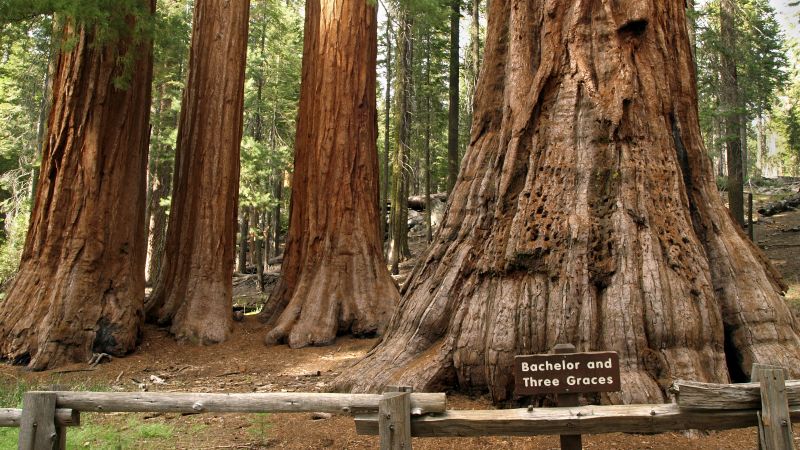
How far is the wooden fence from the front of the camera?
12.4 feet

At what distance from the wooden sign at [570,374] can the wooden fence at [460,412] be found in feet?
0.50

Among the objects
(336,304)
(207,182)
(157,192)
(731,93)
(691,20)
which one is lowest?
(336,304)

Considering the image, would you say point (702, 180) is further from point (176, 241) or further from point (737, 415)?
point (176, 241)

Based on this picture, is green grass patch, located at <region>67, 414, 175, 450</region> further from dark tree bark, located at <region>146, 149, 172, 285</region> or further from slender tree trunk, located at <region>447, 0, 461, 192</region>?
dark tree bark, located at <region>146, 149, 172, 285</region>

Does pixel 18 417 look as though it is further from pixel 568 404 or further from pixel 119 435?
pixel 568 404

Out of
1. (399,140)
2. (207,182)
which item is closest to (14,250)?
(207,182)

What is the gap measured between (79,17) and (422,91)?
19.1m

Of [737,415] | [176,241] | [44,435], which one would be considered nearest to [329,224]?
[176,241]

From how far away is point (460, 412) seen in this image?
4.02m

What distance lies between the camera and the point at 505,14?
748 centimetres

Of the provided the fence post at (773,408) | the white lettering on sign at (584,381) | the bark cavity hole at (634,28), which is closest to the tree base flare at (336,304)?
the bark cavity hole at (634,28)

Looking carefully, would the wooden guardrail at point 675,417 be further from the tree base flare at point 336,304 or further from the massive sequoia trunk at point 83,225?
the massive sequoia trunk at point 83,225

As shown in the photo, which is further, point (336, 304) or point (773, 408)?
point (336, 304)

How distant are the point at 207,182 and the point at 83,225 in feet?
7.94
